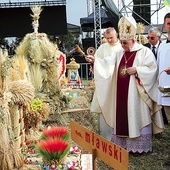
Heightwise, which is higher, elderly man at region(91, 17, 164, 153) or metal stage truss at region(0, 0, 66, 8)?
metal stage truss at region(0, 0, 66, 8)

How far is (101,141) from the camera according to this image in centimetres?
209

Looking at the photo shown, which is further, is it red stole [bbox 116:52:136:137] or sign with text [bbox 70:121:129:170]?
red stole [bbox 116:52:136:137]

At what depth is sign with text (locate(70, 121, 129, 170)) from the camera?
187cm

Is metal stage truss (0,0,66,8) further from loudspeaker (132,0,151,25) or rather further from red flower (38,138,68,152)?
red flower (38,138,68,152)

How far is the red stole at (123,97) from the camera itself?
395cm

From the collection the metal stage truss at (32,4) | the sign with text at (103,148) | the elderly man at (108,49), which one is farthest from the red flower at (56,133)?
the metal stage truss at (32,4)

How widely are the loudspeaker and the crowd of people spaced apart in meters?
7.84

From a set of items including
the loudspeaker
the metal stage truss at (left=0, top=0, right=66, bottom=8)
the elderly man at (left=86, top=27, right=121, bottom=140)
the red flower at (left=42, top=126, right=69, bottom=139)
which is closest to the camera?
the red flower at (left=42, top=126, right=69, bottom=139)

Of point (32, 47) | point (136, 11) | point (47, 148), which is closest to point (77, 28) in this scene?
point (136, 11)

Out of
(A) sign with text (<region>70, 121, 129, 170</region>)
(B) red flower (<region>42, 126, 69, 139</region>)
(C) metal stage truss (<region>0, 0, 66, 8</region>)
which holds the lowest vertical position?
(B) red flower (<region>42, 126, 69, 139</region>)

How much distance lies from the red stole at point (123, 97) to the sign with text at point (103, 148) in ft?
5.24

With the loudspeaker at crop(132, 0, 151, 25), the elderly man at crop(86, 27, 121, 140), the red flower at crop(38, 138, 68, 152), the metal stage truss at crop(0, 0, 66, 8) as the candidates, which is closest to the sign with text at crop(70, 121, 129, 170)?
the red flower at crop(38, 138, 68, 152)

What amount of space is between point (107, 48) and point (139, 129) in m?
1.27

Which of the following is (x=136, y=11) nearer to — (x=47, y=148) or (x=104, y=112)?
(x=104, y=112)
